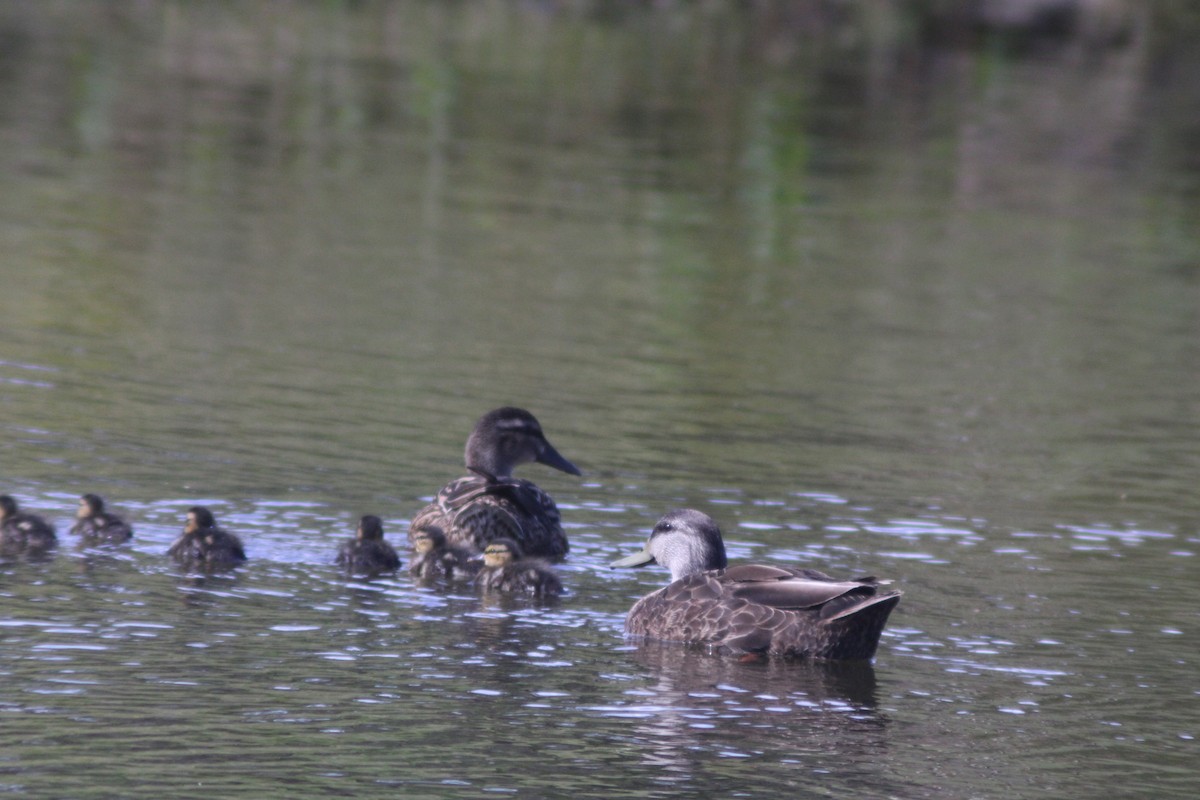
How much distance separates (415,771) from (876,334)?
366 inches

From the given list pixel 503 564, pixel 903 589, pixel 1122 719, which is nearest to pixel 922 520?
pixel 903 589

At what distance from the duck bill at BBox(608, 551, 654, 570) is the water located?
6.8 inches

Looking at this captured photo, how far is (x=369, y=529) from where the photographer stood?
8.41 m

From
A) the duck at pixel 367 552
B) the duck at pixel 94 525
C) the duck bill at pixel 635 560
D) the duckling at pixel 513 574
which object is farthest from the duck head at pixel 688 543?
the duck at pixel 94 525

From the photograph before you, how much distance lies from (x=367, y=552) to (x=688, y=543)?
127cm

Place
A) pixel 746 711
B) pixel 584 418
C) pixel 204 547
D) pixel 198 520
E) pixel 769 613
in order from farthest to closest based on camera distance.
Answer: pixel 584 418, pixel 198 520, pixel 204 547, pixel 769 613, pixel 746 711

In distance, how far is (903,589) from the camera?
336 inches

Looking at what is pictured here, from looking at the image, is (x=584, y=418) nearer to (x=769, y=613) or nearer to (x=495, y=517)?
(x=495, y=517)

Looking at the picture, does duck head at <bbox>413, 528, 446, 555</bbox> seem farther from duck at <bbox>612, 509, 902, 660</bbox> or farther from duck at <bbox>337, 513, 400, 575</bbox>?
duck at <bbox>612, 509, 902, 660</bbox>

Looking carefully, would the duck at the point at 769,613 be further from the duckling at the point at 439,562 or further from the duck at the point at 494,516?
the duck at the point at 494,516

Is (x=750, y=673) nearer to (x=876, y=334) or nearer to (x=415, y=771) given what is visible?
(x=415, y=771)

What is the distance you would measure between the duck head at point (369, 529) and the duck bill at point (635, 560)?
3.04 feet

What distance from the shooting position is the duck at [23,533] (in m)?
8.18

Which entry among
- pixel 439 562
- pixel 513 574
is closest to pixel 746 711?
pixel 513 574
